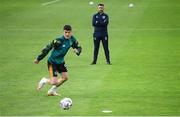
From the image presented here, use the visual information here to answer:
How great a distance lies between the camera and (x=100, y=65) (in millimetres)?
29453

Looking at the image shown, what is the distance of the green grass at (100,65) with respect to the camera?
21328 mm

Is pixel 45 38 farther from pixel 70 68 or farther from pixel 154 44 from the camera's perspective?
pixel 70 68

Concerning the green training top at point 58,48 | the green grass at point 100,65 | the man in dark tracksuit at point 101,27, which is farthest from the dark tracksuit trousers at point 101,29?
the green training top at point 58,48

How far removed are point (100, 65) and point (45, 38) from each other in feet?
32.6

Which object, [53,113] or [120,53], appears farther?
[120,53]

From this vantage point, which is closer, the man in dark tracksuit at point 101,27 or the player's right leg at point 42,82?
the player's right leg at point 42,82

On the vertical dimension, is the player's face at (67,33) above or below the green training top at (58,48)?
above

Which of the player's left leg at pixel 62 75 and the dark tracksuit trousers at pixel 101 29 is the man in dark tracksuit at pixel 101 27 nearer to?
the dark tracksuit trousers at pixel 101 29

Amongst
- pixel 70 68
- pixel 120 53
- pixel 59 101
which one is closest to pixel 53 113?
pixel 59 101

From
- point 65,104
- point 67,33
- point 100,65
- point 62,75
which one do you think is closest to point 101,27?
point 100,65

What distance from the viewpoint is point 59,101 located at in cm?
2172

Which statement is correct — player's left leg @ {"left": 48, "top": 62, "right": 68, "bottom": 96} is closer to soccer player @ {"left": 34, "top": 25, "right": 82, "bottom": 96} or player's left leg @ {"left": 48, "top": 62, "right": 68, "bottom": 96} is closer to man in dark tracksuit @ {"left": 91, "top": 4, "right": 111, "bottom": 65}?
soccer player @ {"left": 34, "top": 25, "right": 82, "bottom": 96}

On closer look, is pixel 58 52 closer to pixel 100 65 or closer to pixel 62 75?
pixel 62 75

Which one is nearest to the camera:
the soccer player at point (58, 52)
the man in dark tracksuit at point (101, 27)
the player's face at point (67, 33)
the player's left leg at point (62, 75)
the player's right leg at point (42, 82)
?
the player's face at point (67, 33)
